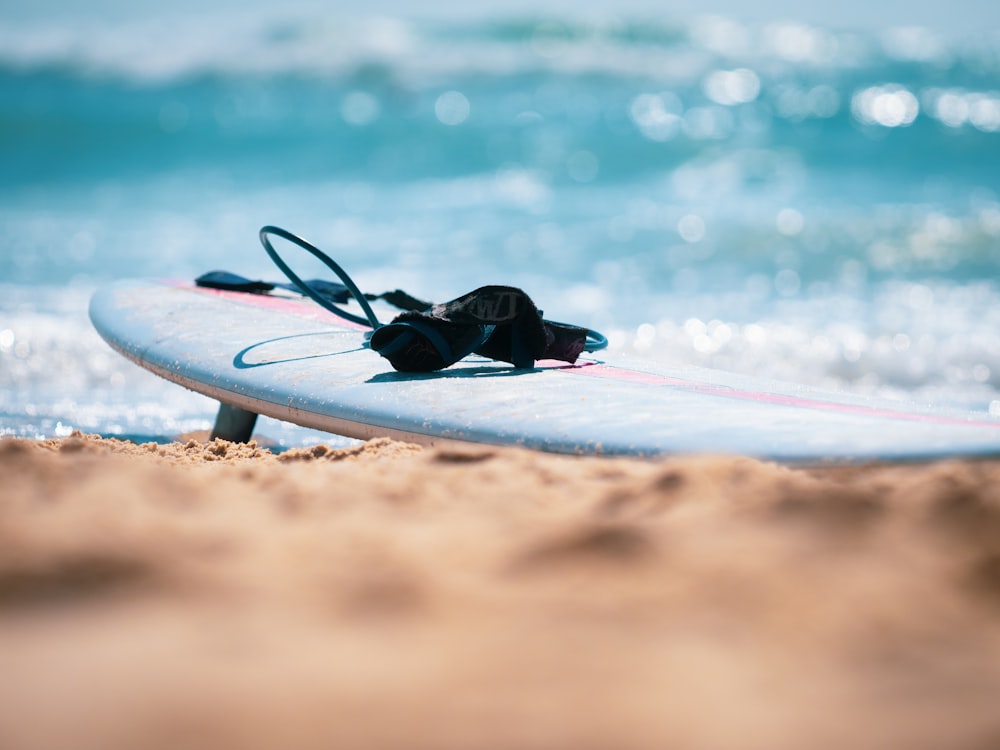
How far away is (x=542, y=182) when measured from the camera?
11.1 metres

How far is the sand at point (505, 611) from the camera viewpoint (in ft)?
3.14

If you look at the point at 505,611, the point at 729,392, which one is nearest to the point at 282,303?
the point at 729,392

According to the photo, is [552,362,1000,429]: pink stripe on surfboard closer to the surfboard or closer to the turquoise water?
the surfboard

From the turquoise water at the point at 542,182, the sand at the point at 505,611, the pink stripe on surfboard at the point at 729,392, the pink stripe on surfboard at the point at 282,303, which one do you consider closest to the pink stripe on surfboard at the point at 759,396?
the pink stripe on surfboard at the point at 729,392

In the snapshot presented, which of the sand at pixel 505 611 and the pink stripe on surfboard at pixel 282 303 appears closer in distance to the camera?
the sand at pixel 505 611

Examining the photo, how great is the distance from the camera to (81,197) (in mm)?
10969

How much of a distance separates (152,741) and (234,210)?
9.74 metres

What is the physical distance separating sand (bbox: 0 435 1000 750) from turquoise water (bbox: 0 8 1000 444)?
225cm

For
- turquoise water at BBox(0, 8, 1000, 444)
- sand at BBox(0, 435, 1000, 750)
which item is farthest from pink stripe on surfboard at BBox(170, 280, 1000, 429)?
turquoise water at BBox(0, 8, 1000, 444)

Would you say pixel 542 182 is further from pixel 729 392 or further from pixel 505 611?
pixel 505 611

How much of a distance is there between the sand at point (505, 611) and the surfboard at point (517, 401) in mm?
213

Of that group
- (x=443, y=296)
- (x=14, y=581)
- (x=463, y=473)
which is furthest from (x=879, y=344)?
(x=14, y=581)

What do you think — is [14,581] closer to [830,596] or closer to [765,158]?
[830,596]

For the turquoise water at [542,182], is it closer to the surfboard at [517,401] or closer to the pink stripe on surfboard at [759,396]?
the surfboard at [517,401]
